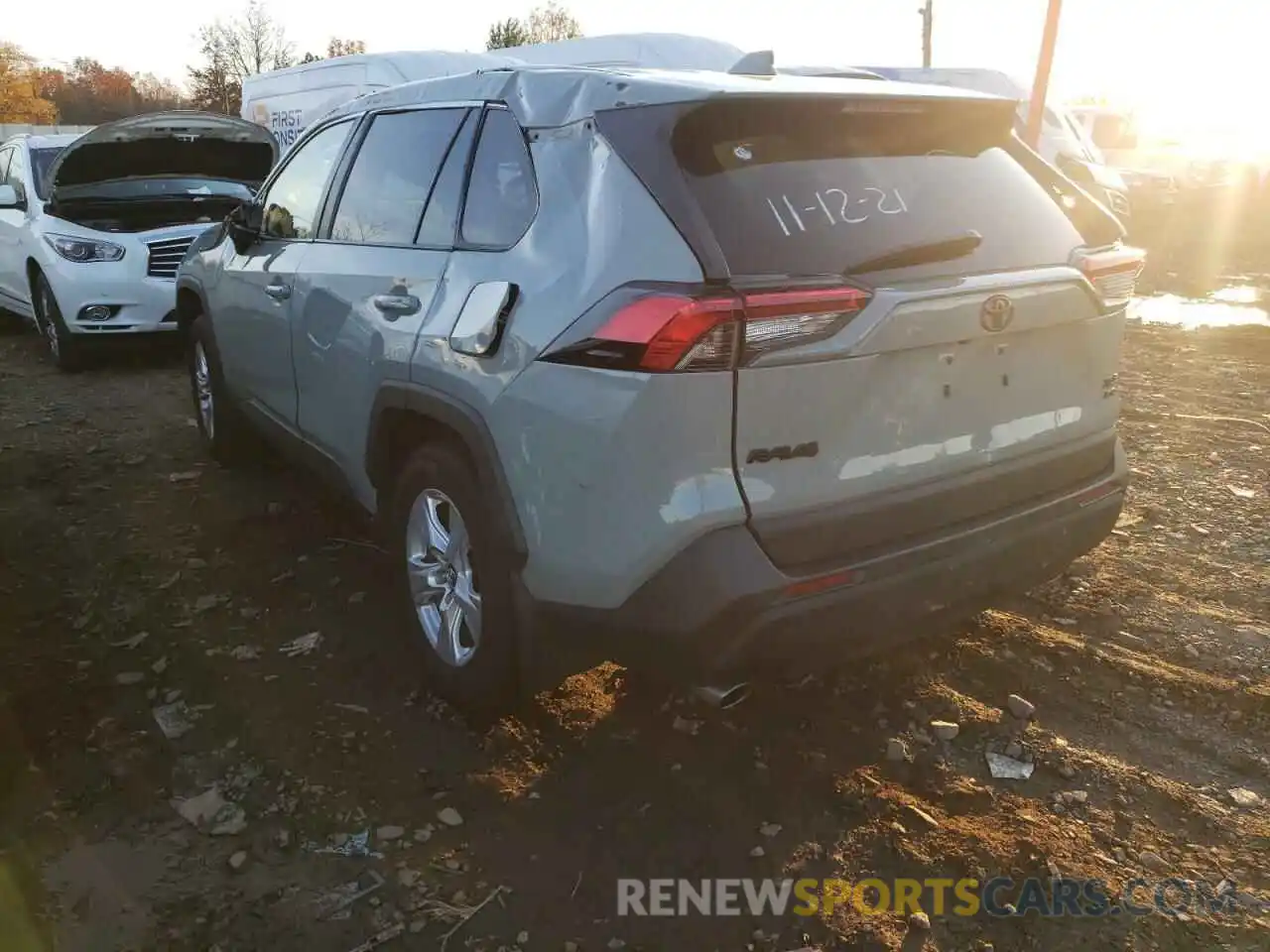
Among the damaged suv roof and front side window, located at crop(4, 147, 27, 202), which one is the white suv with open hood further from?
the damaged suv roof

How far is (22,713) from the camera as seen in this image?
3.23 metres

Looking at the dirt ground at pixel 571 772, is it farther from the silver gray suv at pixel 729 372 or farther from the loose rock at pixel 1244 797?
the silver gray suv at pixel 729 372

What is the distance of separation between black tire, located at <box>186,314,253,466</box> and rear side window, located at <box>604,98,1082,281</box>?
3.30 m

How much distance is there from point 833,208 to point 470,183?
1136 mm

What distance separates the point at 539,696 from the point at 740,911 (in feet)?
3.40

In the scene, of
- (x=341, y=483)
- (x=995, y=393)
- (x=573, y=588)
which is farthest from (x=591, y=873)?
(x=341, y=483)

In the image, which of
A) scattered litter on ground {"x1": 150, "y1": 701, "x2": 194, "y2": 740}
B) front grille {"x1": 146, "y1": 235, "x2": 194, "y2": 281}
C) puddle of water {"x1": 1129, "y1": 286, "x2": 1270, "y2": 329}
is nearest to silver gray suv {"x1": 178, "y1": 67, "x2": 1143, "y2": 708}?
scattered litter on ground {"x1": 150, "y1": 701, "x2": 194, "y2": 740}

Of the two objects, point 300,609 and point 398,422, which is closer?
point 398,422

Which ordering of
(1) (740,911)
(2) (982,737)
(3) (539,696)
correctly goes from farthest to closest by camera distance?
(3) (539,696)
(2) (982,737)
(1) (740,911)

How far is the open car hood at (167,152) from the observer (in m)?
8.63

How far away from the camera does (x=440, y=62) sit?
1261cm

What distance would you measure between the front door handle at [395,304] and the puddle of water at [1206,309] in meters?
8.38

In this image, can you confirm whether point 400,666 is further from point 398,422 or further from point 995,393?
point 995,393

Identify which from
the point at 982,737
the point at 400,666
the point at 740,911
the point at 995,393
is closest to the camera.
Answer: the point at 740,911
